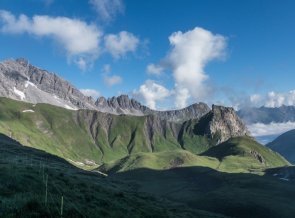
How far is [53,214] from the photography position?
27359mm

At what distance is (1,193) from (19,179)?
23.2ft

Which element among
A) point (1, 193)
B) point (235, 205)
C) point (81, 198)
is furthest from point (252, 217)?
point (1, 193)

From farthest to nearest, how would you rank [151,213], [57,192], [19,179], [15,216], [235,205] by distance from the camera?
[235,205]
[151,213]
[57,192]
[19,179]
[15,216]

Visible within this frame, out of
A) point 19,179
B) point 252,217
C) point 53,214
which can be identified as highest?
point 19,179

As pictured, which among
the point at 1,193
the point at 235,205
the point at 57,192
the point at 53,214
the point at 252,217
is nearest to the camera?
the point at 53,214

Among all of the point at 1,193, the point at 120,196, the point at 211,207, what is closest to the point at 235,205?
the point at 211,207

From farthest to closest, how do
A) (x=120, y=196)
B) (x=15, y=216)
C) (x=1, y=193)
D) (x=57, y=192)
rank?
(x=120, y=196)
(x=57, y=192)
(x=1, y=193)
(x=15, y=216)

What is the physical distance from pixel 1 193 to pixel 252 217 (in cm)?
15833

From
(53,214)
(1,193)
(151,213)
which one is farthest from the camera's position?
(151,213)

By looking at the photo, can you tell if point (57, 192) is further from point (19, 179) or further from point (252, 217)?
point (252, 217)

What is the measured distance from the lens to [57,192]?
141ft

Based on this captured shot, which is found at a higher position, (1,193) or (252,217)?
(1,193)

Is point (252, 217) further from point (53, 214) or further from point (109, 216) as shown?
point (53, 214)

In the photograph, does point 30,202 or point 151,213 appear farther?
point 151,213
